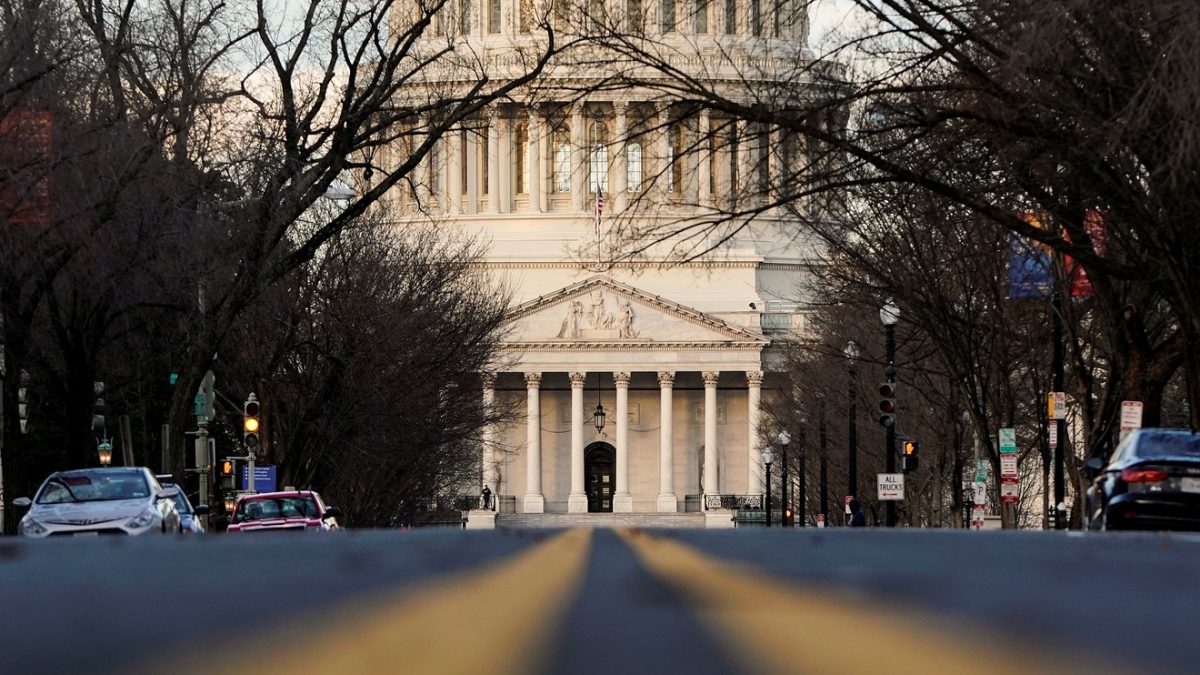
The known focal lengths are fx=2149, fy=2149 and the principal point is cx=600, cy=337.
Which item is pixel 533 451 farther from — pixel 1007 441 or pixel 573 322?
pixel 1007 441

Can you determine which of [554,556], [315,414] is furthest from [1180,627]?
[315,414]

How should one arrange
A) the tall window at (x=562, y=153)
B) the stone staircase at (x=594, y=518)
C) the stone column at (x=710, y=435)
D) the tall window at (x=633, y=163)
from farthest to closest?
the stone column at (x=710, y=435) → the stone staircase at (x=594, y=518) → the tall window at (x=633, y=163) → the tall window at (x=562, y=153)

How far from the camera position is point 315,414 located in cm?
5356

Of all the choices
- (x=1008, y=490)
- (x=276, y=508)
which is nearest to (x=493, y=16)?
(x=1008, y=490)

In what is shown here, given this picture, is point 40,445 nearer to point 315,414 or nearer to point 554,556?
point 315,414

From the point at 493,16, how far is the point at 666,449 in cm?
2978

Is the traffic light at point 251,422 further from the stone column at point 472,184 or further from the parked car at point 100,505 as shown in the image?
the stone column at point 472,184

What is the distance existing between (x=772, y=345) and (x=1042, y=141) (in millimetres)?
109263

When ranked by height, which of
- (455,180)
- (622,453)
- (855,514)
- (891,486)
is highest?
(455,180)

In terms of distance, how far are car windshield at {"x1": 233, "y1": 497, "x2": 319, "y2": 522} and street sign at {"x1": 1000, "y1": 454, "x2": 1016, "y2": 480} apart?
1437 centimetres

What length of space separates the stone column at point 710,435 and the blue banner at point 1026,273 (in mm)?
93229

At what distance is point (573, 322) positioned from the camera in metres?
134

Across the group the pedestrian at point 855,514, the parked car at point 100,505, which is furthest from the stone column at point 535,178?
the parked car at point 100,505

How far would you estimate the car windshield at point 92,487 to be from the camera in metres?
31.0
